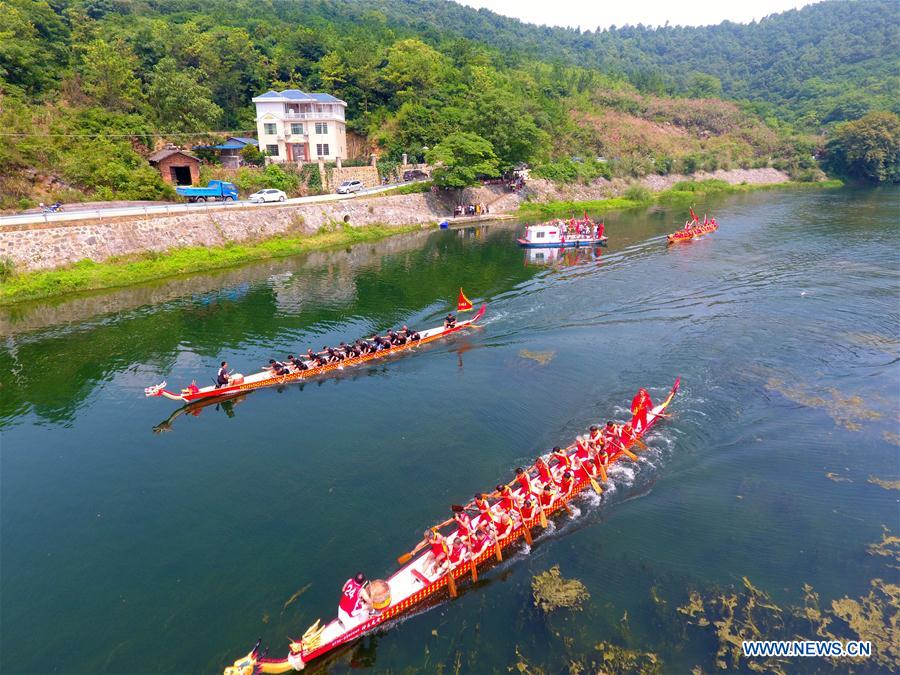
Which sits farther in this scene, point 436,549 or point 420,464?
point 420,464

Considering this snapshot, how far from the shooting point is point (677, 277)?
4084 cm

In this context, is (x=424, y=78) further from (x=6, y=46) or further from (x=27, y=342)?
(x=27, y=342)

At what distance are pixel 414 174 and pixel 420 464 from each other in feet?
195

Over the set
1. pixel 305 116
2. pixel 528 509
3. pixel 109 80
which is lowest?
pixel 528 509

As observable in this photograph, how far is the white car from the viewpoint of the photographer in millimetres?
53625

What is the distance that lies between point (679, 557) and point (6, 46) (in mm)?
76392

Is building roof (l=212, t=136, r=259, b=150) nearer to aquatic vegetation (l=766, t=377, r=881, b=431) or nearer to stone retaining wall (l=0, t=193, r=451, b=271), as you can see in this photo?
stone retaining wall (l=0, t=193, r=451, b=271)

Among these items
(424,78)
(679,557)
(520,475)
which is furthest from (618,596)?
(424,78)

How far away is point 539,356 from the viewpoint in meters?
28.1

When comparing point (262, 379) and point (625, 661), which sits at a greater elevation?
point (262, 379)

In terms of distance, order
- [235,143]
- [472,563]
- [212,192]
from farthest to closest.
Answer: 1. [235,143]
2. [212,192]
3. [472,563]

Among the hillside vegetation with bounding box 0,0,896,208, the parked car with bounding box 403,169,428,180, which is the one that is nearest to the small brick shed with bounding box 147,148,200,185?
the hillside vegetation with bounding box 0,0,896,208

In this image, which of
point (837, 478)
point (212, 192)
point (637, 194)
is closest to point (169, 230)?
point (212, 192)

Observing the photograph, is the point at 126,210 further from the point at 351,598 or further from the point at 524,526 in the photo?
the point at 524,526
